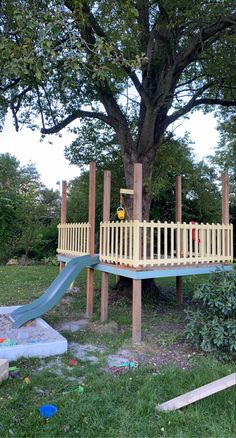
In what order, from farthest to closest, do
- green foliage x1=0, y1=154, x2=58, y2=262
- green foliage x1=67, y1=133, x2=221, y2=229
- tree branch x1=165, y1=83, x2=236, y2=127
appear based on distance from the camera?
green foliage x1=0, y1=154, x2=58, y2=262, green foliage x1=67, y1=133, x2=221, y2=229, tree branch x1=165, y1=83, x2=236, y2=127

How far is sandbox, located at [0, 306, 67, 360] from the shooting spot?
3.74 meters

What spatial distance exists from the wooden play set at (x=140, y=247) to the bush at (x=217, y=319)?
70 cm

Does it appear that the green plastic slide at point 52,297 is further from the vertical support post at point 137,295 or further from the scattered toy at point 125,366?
the scattered toy at point 125,366

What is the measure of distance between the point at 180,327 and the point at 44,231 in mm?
9959

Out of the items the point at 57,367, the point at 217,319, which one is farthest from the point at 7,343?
the point at 217,319

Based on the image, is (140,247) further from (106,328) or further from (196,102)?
(196,102)

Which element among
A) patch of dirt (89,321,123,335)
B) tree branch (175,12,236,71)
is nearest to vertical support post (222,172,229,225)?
tree branch (175,12,236,71)

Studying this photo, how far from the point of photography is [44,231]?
46.2 ft

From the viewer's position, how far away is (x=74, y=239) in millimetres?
6434

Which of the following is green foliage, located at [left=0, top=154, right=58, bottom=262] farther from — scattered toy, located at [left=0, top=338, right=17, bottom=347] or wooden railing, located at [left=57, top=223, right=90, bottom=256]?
scattered toy, located at [left=0, top=338, right=17, bottom=347]

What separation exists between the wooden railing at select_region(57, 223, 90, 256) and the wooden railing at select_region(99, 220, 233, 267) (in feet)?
1.77

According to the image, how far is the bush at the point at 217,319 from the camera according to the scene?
12.1ft

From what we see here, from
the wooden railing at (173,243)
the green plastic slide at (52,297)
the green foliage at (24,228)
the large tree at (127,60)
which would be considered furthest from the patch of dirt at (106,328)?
the green foliage at (24,228)

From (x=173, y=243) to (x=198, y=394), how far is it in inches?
103
